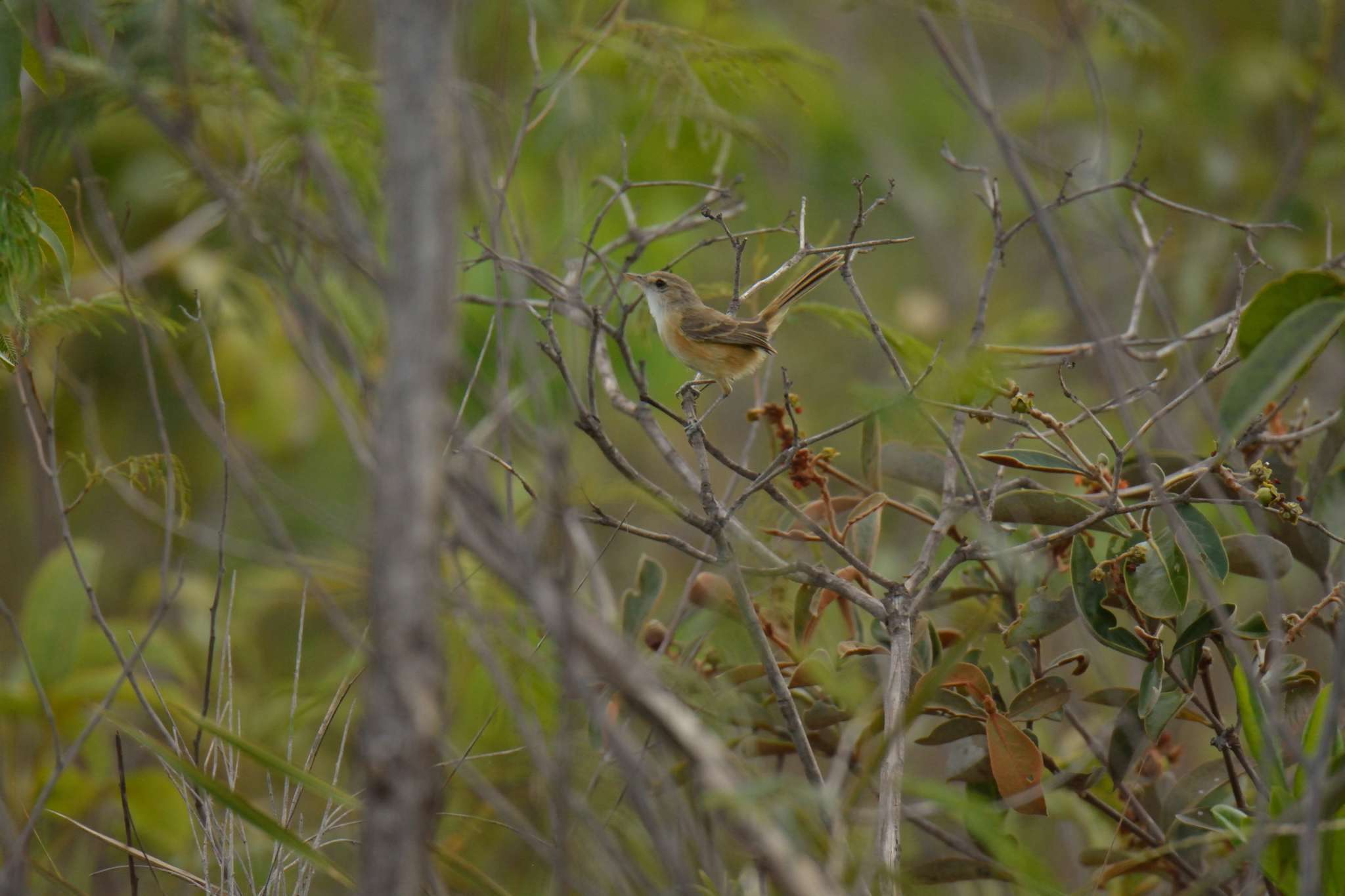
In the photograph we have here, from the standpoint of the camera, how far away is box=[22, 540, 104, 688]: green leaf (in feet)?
7.21

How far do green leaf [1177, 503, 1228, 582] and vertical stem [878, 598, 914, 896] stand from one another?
40 centimetres

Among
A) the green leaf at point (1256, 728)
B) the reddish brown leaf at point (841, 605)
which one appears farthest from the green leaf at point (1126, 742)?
the reddish brown leaf at point (841, 605)

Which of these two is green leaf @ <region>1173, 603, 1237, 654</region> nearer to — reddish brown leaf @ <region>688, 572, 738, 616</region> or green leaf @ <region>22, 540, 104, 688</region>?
reddish brown leaf @ <region>688, 572, 738, 616</region>

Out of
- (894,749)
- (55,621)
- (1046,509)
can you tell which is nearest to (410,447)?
(894,749)

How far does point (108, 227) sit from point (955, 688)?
4.02 ft

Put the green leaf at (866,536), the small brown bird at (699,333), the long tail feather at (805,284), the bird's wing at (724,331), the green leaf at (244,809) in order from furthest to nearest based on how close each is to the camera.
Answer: the small brown bird at (699,333), the bird's wing at (724,331), the long tail feather at (805,284), the green leaf at (866,536), the green leaf at (244,809)

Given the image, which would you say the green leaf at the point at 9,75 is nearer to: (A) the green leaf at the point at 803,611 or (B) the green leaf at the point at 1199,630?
(A) the green leaf at the point at 803,611

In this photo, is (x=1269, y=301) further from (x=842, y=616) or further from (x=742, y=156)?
(x=742, y=156)

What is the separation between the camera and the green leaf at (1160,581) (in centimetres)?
138

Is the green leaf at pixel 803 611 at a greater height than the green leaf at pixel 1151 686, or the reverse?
the green leaf at pixel 1151 686

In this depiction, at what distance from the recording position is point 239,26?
1000 millimetres

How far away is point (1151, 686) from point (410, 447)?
3.54 ft

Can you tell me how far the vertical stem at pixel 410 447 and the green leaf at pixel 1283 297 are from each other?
2.74 feet

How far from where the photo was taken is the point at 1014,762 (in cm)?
141
